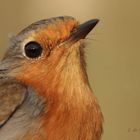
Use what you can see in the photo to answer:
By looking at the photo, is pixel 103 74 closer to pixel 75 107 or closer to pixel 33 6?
pixel 33 6

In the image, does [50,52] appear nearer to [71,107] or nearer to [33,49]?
[33,49]

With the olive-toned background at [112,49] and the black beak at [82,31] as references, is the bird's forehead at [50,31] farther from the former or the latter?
the olive-toned background at [112,49]

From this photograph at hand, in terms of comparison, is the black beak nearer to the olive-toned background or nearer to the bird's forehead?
the bird's forehead

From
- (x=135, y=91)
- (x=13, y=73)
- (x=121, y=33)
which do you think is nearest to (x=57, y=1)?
(x=121, y=33)

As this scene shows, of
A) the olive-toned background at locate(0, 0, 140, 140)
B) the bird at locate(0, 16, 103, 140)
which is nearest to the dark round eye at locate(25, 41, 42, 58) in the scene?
the bird at locate(0, 16, 103, 140)

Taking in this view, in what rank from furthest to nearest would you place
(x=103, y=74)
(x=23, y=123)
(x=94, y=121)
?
(x=103, y=74)
(x=94, y=121)
(x=23, y=123)

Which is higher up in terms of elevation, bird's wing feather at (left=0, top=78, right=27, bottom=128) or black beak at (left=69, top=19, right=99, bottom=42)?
black beak at (left=69, top=19, right=99, bottom=42)
